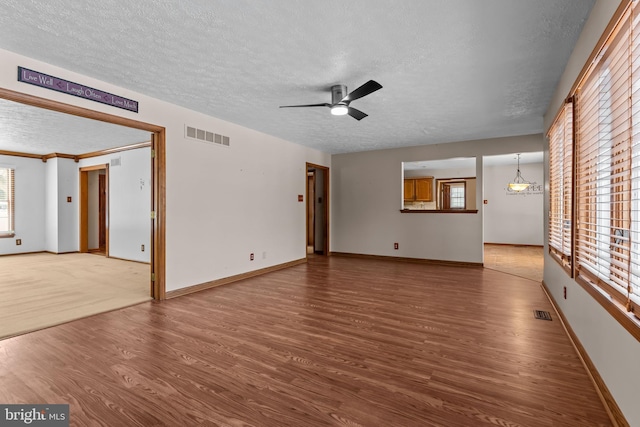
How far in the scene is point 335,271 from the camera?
5.63 m

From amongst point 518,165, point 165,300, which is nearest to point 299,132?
point 165,300

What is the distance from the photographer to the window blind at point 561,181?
2.85m

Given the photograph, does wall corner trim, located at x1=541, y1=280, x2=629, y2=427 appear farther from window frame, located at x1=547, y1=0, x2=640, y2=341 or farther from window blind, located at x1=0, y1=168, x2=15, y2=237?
window blind, located at x1=0, y1=168, x2=15, y2=237

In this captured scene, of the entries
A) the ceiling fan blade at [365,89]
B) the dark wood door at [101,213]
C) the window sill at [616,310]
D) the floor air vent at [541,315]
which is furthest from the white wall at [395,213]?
the dark wood door at [101,213]

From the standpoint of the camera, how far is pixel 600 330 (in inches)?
76.4

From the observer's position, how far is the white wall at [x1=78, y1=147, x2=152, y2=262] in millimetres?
6270

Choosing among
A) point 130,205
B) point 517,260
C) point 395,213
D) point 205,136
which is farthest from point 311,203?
point 517,260

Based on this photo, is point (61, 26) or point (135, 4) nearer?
point (135, 4)

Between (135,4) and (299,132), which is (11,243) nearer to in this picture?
(299,132)

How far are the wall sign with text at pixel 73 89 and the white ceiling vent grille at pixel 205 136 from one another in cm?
71

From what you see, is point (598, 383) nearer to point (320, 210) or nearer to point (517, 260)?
point (517, 260)

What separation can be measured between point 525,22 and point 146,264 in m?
6.80

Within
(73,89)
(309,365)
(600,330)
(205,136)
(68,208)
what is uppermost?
(73,89)

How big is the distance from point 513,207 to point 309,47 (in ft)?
29.2
